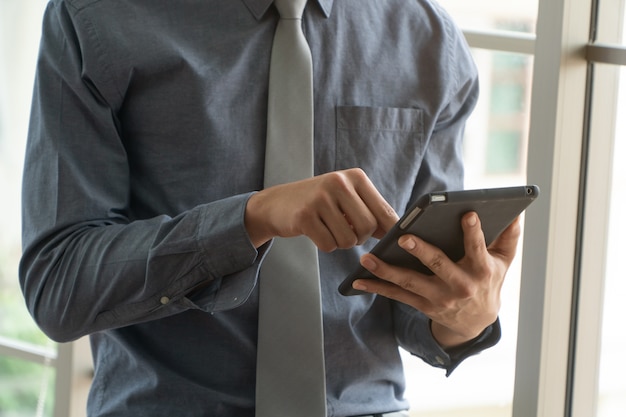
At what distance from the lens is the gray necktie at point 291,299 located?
4.21ft

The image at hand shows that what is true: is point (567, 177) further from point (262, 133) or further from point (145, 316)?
point (145, 316)

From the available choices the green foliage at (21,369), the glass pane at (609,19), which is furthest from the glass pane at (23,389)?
the glass pane at (609,19)

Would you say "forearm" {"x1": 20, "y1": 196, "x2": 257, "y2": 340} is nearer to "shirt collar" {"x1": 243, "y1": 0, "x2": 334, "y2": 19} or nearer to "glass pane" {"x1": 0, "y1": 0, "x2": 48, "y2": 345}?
"shirt collar" {"x1": 243, "y1": 0, "x2": 334, "y2": 19}

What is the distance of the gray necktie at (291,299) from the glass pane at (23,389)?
1.05 meters

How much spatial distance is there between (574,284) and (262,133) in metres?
0.55

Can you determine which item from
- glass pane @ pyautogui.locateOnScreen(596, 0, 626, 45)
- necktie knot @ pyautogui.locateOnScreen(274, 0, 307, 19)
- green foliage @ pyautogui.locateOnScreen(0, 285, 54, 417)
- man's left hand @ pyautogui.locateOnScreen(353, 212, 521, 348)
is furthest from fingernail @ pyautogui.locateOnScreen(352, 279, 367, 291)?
green foliage @ pyautogui.locateOnScreen(0, 285, 54, 417)

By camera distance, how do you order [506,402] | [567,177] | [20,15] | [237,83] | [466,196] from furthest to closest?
[506,402] < [20,15] < [567,177] < [237,83] < [466,196]

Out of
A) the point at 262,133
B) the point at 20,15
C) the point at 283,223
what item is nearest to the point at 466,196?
the point at 283,223

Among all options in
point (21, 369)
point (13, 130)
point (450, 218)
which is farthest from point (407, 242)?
point (21, 369)

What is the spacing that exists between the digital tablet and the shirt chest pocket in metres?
0.28

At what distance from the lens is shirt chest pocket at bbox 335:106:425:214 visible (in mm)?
1377

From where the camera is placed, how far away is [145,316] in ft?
3.95

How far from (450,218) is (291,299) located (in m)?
0.33

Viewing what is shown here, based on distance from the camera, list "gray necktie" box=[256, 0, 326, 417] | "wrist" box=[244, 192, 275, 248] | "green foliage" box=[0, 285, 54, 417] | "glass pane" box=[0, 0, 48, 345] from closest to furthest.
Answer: "wrist" box=[244, 192, 275, 248] < "gray necktie" box=[256, 0, 326, 417] < "glass pane" box=[0, 0, 48, 345] < "green foliage" box=[0, 285, 54, 417]
